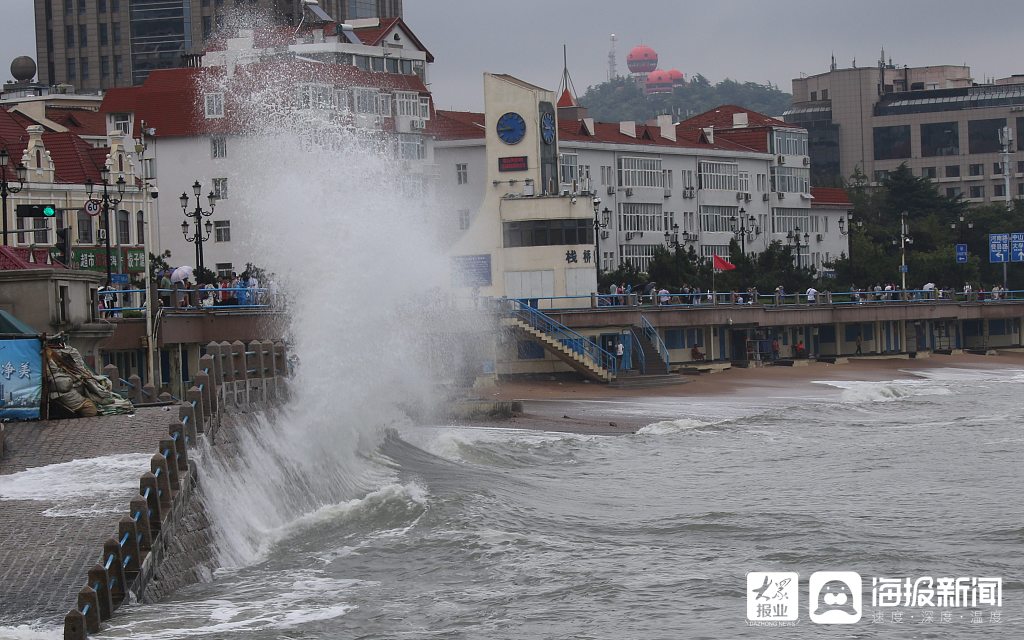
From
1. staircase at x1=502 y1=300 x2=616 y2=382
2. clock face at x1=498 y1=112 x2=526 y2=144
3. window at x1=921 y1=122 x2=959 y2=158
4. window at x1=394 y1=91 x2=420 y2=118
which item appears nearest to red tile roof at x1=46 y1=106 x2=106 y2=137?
window at x1=394 y1=91 x2=420 y2=118

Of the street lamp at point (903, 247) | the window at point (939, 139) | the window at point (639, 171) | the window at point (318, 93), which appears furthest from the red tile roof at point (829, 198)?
the window at point (318, 93)

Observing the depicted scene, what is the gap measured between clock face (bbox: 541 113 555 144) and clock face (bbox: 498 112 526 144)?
2.50ft

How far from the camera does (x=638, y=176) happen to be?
89.8 m

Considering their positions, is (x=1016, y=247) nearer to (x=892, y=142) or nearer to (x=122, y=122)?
(x=122, y=122)

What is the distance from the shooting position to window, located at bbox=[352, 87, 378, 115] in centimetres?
6127

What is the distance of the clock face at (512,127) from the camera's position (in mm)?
61969

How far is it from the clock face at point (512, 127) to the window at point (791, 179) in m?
41.2

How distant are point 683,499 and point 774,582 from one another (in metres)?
7.07

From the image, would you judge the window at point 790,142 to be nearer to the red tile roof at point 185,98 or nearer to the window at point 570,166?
the window at point 570,166

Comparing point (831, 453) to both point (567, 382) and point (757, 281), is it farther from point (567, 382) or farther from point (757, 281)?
point (757, 281)

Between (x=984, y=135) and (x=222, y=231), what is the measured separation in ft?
299

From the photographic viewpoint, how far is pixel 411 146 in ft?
242

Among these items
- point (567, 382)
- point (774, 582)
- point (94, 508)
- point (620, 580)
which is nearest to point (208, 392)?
point (94, 508)

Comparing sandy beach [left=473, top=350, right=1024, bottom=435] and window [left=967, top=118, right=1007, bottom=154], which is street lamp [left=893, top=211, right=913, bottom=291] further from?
window [left=967, top=118, right=1007, bottom=154]
